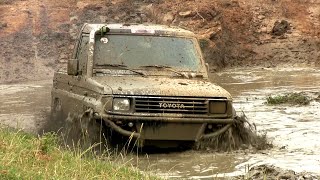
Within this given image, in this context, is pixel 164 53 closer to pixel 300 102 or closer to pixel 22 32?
pixel 300 102

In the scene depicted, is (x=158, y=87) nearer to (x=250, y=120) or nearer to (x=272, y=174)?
(x=272, y=174)

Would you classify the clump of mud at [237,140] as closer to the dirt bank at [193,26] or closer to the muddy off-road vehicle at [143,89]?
the muddy off-road vehicle at [143,89]

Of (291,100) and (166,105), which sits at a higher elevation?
(166,105)

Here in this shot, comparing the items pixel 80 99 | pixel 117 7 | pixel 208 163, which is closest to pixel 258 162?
pixel 208 163

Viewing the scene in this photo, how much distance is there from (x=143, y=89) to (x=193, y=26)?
641 inches

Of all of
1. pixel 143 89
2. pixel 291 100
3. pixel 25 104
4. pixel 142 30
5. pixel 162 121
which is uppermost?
pixel 142 30

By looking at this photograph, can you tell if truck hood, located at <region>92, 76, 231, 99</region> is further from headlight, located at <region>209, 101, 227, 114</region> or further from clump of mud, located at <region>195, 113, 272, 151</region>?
clump of mud, located at <region>195, 113, 272, 151</region>

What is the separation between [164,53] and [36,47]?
14.9 meters

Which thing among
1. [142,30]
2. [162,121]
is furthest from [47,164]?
[142,30]

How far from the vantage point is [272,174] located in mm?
6516

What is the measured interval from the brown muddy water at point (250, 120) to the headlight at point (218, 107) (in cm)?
53

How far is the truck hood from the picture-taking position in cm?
826

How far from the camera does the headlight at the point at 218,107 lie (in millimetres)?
8398

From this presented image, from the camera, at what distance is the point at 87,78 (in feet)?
29.3
